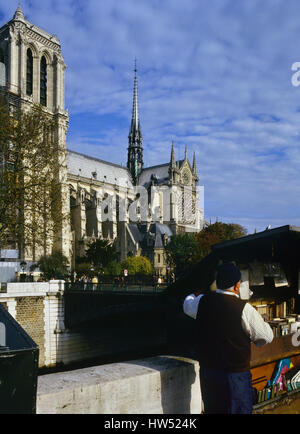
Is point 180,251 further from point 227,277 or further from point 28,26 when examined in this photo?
point 227,277

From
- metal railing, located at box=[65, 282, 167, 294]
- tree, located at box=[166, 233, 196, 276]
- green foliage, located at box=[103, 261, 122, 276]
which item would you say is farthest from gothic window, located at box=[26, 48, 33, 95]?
metal railing, located at box=[65, 282, 167, 294]

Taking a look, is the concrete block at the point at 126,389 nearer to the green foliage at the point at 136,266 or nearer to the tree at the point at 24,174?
the tree at the point at 24,174

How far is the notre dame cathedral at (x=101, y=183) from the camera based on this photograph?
50.9m

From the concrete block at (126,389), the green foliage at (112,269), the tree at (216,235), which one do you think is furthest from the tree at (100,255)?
the concrete block at (126,389)

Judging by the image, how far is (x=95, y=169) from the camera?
79.0 meters

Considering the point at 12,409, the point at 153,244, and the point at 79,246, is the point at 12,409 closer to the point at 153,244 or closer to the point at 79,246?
the point at 79,246

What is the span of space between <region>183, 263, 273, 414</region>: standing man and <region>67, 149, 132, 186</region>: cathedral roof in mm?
70566

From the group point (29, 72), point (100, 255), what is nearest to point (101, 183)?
point (100, 255)

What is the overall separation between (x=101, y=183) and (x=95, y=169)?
454 centimetres

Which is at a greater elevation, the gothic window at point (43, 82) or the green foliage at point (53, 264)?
the gothic window at point (43, 82)

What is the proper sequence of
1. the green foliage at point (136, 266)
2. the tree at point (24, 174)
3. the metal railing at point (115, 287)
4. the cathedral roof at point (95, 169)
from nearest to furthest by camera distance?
the tree at point (24, 174) < the metal railing at point (115, 287) < the green foliage at point (136, 266) < the cathedral roof at point (95, 169)

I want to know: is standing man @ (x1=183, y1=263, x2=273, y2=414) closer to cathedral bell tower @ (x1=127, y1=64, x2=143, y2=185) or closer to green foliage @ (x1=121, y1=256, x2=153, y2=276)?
green foliage @ (x1=121, y1=256, x2=153, y2=276)

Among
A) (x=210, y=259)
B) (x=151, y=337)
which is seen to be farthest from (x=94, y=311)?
(x=210, y=259)
